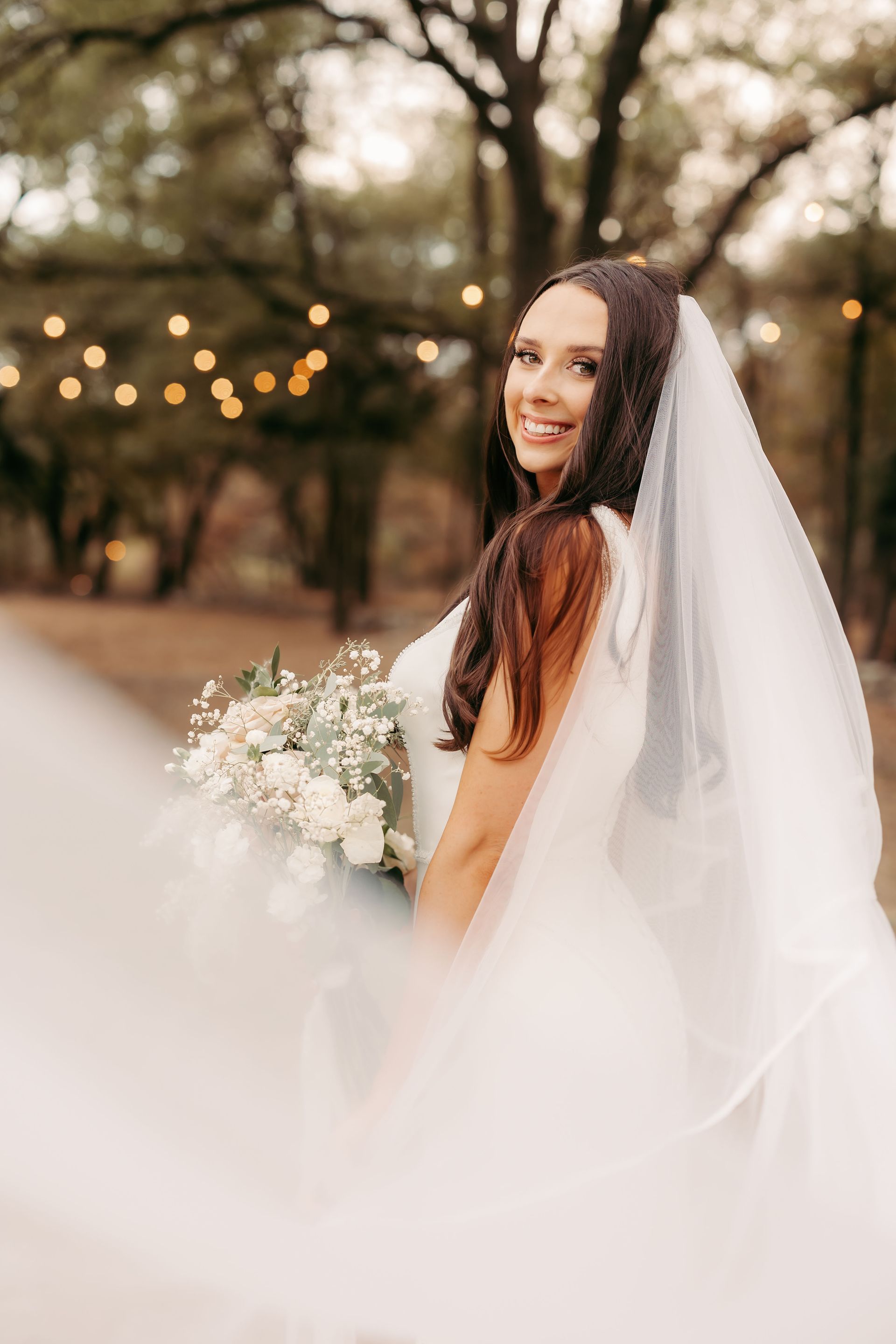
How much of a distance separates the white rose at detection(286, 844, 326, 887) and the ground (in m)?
4.60

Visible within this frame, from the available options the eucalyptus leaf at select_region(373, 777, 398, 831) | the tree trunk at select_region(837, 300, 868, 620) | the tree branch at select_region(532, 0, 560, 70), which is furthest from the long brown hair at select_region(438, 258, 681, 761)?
the tree trunk at select_region(837, 300, 868, 620)

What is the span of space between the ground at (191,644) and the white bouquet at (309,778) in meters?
4.49

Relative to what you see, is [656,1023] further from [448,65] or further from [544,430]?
[448,65]

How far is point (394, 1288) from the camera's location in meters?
1.53

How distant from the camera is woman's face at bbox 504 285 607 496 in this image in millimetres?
1739

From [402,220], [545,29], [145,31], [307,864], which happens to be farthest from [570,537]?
[402,220]

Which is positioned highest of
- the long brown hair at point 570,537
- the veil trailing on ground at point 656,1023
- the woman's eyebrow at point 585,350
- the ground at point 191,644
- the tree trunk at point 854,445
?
the tree trunk at point 854,445

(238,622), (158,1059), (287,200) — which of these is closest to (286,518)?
(238,622)

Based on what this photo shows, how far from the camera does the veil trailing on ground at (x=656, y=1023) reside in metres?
1.48

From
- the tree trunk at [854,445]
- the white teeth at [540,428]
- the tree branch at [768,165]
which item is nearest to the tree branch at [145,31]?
the tree branch at [768,165]

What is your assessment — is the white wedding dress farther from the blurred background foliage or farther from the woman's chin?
the blurred background foliage

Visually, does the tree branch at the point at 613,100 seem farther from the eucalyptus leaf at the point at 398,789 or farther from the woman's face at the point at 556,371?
the eucalyptus leaf at the point at 398,789

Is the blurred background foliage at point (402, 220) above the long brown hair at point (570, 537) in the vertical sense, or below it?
above

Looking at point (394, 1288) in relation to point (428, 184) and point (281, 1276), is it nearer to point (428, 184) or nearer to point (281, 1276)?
point (281, 1276)
